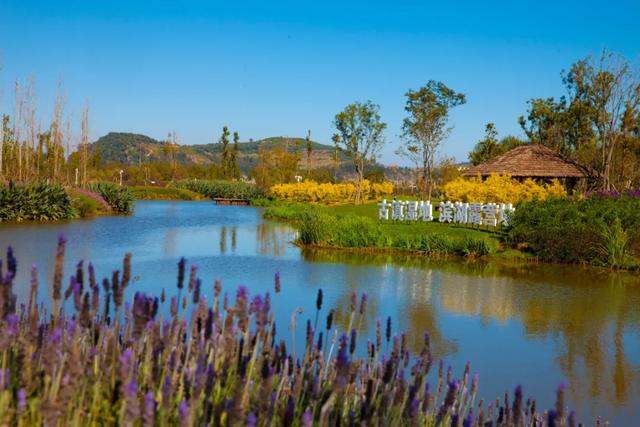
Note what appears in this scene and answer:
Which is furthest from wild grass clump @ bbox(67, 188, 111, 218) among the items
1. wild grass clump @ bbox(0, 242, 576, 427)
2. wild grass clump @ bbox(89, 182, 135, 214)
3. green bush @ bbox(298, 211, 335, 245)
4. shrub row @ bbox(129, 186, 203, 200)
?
wild grass clump @ bbox(0, 242, 576, 427)

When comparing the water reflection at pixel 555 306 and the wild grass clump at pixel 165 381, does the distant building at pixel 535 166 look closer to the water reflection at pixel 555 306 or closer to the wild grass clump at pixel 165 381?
the water reflection at pixel 555 306

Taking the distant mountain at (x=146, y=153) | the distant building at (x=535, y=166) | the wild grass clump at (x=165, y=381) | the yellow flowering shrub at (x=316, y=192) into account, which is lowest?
the wild grass clump at (x=165, y=381)

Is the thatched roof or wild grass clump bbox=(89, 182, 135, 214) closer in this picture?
wild grass clump bbox=(89, 182, 135, 214)

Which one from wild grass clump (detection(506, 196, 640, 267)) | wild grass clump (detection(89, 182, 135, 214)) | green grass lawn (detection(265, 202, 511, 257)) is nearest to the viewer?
wild grass clump (detection(506, 196, 640, 267))

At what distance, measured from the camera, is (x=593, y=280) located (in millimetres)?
13922

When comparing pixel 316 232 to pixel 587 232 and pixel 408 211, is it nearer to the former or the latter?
pixel 408 211

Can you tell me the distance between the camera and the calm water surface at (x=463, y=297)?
6.87 m

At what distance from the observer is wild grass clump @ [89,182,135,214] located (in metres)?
31.4

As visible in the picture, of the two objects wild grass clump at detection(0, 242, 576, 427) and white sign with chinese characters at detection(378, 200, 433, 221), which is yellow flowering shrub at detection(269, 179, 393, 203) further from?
wild grass clump at detection(0, 242, 576, 427)

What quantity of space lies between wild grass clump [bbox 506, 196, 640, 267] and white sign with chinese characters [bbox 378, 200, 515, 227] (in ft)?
9.04

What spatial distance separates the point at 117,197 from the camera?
3142 cm

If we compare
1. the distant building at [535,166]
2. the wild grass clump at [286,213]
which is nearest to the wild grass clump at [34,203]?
the wild grass clump at [286,213]

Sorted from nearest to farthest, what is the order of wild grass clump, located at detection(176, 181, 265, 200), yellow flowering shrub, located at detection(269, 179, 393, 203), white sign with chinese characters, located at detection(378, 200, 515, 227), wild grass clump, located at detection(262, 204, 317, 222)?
white sign with chinese characters, located at detection(378, 200, 515, 227)
wild grass clump, located at detection(262, 204, 317, 222)
yellow flowering shrub, located at detection(269, 179, 393, 203)
wild grass clump, located at detection(176, 181, 265, 200)

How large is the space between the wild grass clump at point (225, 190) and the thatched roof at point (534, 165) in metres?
22.7
